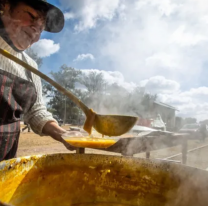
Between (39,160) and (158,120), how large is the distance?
14212mm

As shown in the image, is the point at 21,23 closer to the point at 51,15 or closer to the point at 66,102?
the point at 51,15

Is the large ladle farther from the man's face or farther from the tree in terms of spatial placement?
the tree

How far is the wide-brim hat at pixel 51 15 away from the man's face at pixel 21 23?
0.19 ft

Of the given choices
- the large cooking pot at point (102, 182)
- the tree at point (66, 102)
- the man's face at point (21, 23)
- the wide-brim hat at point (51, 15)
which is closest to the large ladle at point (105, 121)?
the large cooking pot at point (102, 182)

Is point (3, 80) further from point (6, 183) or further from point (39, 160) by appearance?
point (6, 183)

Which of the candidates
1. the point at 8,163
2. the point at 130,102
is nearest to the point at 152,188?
the point at 8,163

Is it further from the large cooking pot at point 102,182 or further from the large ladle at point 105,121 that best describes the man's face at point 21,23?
the large cooking pot at point 102,182

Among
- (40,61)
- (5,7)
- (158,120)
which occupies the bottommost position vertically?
(158,120)

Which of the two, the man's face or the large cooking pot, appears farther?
the man's face

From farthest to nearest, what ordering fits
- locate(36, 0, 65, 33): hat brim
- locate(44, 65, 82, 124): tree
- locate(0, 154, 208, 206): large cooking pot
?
locate(44, 65, 82, 124): tree
locate(36, 0, 65, 33): hat brim
locate(0, 154, 208, 206): large cooking pot

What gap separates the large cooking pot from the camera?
89 cm

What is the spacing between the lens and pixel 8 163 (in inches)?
31.7

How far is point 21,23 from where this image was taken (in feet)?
5.04

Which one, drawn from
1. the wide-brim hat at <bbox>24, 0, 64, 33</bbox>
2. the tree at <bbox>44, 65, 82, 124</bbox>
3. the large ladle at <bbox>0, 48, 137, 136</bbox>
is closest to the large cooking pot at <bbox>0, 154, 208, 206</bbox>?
the large ladle at <bbox>0, 48, 137, 136</bbox>
